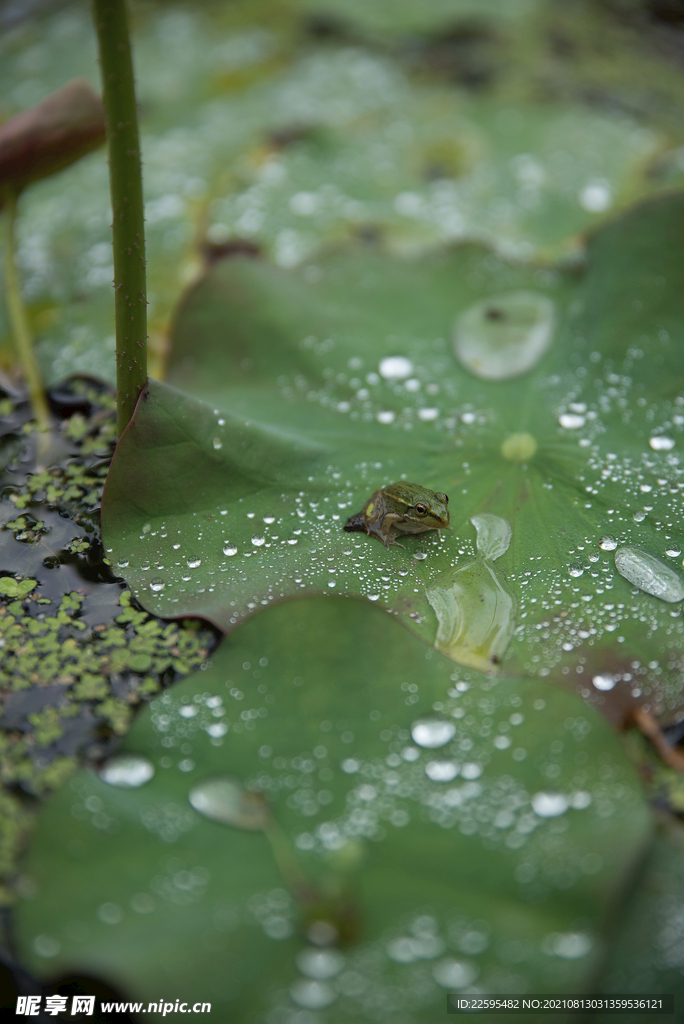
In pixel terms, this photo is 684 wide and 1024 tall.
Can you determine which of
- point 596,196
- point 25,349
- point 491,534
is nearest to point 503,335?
point 491,534

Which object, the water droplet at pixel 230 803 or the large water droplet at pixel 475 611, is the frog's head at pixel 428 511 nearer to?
the large water droplet at pixel 475 611

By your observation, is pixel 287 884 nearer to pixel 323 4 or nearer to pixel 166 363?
pixel 166 363

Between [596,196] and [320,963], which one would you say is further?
[596,196]

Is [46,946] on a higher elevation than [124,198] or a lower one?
lower

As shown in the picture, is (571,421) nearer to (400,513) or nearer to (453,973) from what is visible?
(400,513)

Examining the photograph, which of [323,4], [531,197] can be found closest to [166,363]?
[531,197]

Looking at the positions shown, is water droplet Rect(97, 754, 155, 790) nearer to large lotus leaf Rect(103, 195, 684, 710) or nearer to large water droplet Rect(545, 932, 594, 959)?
large lotus leaf Rect(103, 195, 684, 710)
